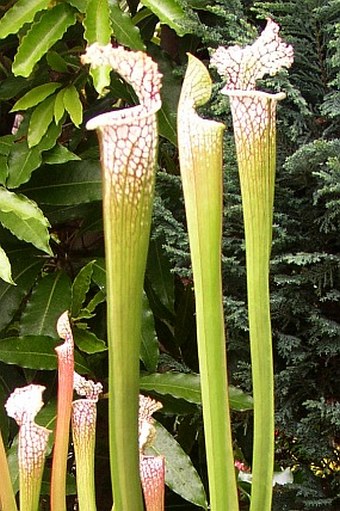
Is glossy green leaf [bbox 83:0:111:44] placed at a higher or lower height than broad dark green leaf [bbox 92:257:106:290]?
higher

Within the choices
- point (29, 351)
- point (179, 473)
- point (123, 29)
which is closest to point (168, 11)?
point (123, 29)

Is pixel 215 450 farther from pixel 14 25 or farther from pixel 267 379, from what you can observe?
pixel 14 25

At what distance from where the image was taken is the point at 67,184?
3.36 ft

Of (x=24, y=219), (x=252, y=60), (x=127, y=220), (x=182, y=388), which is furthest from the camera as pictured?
(x=182, y=388)

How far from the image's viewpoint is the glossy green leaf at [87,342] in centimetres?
95

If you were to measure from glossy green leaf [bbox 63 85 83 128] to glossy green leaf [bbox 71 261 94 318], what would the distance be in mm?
201

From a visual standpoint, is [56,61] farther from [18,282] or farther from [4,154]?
[18,282]

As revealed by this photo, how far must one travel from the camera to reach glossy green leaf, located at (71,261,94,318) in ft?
3.14

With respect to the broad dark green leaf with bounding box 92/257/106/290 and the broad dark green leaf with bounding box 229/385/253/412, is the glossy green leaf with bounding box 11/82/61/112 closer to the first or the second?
the broad dark green leaf with bounding box 92/257/106/290

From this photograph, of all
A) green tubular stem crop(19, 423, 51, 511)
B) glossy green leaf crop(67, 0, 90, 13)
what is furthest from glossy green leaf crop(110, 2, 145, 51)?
green tubular stem crop(19, 423, 51, 511)

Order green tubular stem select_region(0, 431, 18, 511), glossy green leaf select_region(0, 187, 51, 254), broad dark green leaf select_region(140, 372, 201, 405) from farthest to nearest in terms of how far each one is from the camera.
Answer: broad dark green leaf select_region(140, 372, 201, 405) → glossy green leaf select_region(0, 187, 51, 254) → green tubular stem select_region(0, 431, 18, 511)

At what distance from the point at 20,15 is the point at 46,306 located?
0.41 m

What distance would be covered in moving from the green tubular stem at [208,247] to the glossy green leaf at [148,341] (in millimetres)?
540

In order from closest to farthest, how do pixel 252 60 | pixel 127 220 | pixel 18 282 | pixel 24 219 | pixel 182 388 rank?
pixel 127 220, pixel 252 60, pixel 24 219, pixel 182 388, pixel 18 282
